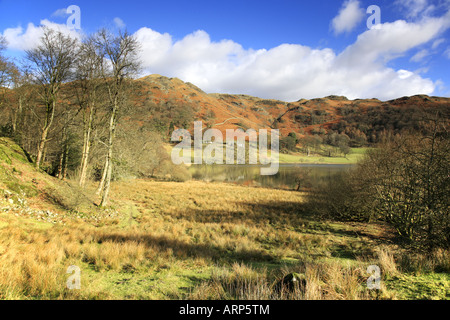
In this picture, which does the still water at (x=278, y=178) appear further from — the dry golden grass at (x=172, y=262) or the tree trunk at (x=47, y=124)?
the tree trunk at (x=47, y=124)

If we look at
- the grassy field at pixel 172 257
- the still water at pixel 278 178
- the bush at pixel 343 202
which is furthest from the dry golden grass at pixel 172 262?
the still water at pixel 278 178

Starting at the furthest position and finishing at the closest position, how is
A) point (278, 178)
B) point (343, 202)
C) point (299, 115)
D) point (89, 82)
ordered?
1. point (299, 115)
2. point (278, 178)
3. point (343, 202)
4. point (89, 82)

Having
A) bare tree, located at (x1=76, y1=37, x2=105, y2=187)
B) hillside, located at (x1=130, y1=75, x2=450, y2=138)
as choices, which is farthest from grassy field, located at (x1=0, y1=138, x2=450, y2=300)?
hillside, located at (x1=130, y1=75, x2=450, y2=138)

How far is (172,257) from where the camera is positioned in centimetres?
597

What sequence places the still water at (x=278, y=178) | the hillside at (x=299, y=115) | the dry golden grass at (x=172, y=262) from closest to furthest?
the dry golden grass at (x=172, y=262), the still water at (x=278, y=178), the hillside at (x=299, y=115)

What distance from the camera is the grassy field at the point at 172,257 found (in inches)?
135

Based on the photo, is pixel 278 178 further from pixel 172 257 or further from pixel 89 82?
pixel 172 257

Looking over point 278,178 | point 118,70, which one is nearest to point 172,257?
point 118,70

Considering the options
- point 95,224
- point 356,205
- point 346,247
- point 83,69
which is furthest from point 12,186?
point 356,205

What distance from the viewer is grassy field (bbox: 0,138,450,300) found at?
3441 millimetres

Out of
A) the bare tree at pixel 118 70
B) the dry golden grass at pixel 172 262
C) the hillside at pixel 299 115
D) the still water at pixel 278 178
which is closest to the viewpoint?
the dry golden grass at pixel 172 262

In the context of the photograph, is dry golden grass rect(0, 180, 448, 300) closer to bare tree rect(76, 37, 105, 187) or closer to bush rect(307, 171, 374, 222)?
bush rect(307, 171, 374, 222)
